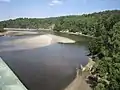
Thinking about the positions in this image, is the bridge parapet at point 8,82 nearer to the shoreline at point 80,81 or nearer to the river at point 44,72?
the river at point 44,72

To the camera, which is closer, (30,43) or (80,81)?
(80,81)

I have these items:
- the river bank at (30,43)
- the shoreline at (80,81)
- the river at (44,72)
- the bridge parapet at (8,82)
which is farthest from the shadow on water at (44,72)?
the river bank at (30,43)

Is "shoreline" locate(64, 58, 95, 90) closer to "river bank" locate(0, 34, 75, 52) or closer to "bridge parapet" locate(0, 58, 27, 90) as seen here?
"bridge parapet" locate(0, 58, 27, 90)

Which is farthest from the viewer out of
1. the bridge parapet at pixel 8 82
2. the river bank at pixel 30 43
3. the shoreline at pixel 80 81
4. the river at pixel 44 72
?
the river bank at pixel 30 43

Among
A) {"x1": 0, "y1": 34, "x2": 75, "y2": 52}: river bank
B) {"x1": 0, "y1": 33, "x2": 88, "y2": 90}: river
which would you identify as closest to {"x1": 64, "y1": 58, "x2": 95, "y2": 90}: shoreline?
{"x1": 0, "y1": 33, "x2": 88, "y2": 90}: river

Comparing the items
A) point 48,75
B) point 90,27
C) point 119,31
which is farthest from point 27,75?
point 90,27

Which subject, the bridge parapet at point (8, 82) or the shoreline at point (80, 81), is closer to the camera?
the bridge parapet at point (8, 82)

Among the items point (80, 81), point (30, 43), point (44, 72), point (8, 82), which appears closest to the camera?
point (8, 82)

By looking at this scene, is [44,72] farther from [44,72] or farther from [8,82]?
[8,82]

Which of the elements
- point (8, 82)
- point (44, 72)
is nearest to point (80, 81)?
point (44, 72)

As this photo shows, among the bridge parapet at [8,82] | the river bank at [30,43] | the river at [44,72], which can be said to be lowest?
the river bank at [30,43]

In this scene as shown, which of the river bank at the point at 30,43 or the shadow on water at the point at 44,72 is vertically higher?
the shadow on water at the point at 44,72

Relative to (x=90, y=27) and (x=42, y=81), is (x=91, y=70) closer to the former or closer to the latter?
(x=42, y=81)
